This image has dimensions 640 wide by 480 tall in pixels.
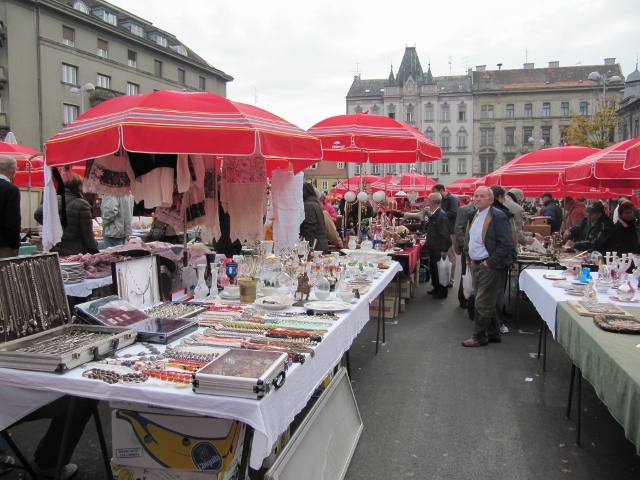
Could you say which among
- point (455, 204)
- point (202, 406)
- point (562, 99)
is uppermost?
point (562, 99)

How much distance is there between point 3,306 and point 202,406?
44.6 inches

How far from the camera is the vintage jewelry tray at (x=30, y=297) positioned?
2289 millimetres

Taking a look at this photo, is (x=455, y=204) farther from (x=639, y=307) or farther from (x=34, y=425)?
(x=34, y=425)

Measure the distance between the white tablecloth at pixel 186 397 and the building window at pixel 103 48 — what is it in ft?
106

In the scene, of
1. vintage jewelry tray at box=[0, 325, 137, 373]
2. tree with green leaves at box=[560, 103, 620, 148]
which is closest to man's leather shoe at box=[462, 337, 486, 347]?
vintage jewelry tray at box=[0, 325, 137, 373]

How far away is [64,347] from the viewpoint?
7.48 ft

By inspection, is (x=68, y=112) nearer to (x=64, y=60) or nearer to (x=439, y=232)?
(x=64, y=60)

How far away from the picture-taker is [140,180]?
14.9ft

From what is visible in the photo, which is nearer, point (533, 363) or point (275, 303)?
point (275, 303)

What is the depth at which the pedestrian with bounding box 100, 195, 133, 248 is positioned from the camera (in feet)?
23.1

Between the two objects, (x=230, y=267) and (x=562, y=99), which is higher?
(x=562, y=99)

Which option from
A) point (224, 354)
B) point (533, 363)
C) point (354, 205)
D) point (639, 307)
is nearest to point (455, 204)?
point (354, 205)

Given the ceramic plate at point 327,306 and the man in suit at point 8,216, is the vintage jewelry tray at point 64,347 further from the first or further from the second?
the man in suit at point 8,216

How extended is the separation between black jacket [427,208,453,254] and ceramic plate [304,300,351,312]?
16.3 feet
